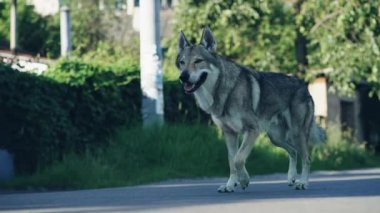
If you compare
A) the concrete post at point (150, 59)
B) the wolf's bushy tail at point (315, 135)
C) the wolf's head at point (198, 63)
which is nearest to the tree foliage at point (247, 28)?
the concrete post at point (150, 59)

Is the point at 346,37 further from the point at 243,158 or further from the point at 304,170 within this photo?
the point at 243,158

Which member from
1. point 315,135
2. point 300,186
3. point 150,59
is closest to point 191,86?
point 300,186

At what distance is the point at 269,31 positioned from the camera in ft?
101

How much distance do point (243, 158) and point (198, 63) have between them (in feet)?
4.41

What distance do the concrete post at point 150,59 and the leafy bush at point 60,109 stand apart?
0.43m

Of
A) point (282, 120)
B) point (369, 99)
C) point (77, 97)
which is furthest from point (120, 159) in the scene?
point (369, 99)

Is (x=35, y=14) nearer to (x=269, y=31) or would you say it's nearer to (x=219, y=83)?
(x=269, y=31)

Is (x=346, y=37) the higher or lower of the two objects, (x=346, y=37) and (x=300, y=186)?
the higher

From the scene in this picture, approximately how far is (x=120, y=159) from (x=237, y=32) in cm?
1255

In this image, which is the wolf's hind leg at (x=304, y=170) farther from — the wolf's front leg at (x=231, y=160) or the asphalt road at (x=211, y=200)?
the wolf's front leg at (x=231, y=160)

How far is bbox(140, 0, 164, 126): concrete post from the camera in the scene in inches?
808

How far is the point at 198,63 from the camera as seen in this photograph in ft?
43.8

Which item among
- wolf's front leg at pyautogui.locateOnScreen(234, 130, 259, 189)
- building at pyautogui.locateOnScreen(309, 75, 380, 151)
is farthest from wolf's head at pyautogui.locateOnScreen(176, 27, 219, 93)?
building at pyautogui.locateOnScreen(309, 75, 380, 151)

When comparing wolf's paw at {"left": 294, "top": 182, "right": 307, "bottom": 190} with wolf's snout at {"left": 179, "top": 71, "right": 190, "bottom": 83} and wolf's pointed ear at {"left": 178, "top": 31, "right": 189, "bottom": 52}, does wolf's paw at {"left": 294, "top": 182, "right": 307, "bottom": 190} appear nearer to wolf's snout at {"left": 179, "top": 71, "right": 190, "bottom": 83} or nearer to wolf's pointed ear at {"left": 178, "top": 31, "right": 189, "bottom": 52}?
wolf's snout at {"left": 179, "top": 71, "right": 190, "bottom": 83}
